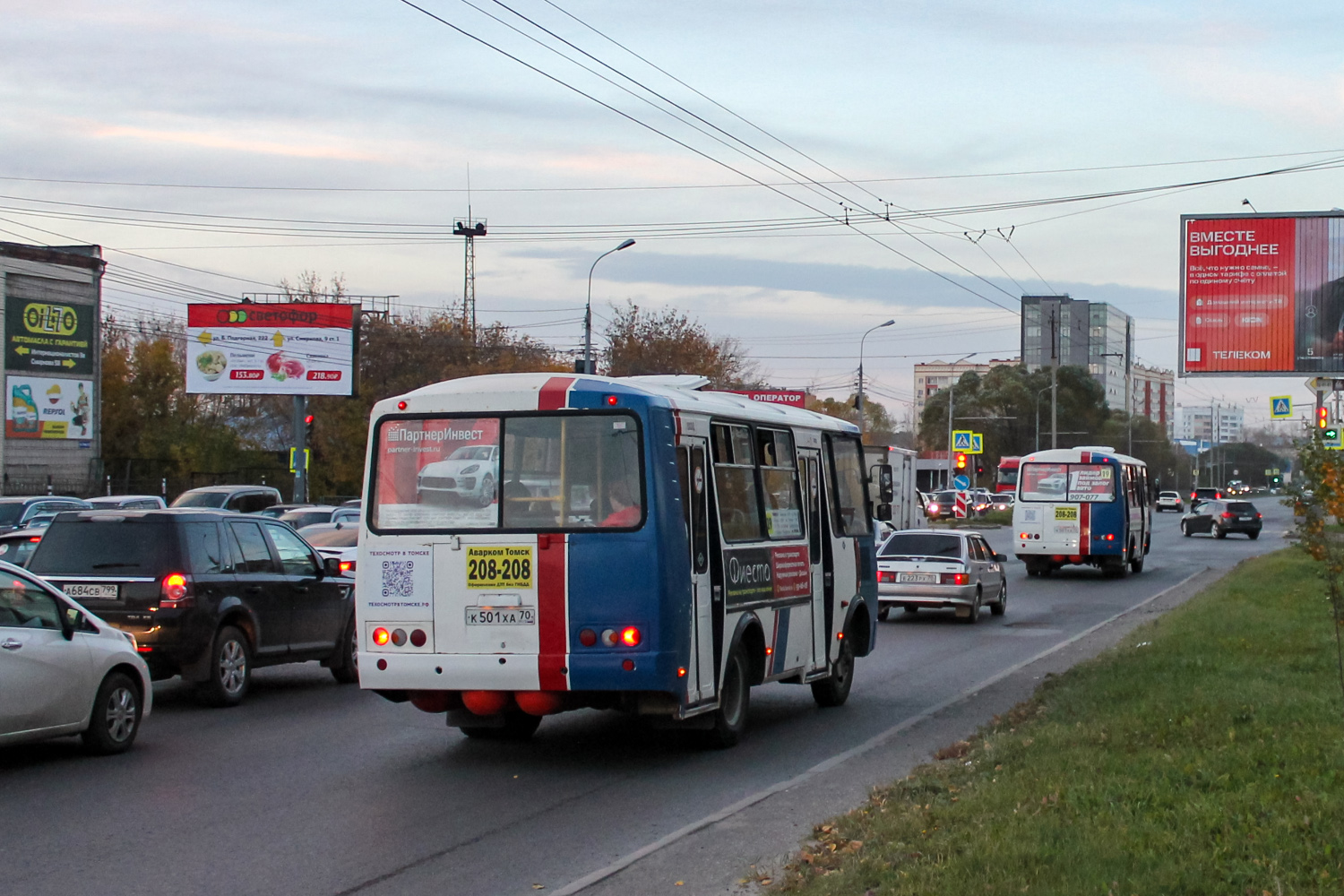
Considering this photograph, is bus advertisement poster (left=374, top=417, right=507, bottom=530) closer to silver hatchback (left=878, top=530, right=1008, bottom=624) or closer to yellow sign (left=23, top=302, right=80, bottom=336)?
silver hatchback (left=878, top=530, right=1008, bottom=624)

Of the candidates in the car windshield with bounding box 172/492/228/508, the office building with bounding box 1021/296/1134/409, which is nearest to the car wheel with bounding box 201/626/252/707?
the car windshield with bounding box 172/492/228/508

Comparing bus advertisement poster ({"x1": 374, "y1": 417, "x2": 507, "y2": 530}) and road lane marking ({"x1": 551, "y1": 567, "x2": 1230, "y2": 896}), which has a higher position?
bus advertisement poster ({"x1": 374, "y1": 417, "x2": 507, "y2": 530})

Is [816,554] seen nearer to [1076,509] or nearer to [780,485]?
[780,485]

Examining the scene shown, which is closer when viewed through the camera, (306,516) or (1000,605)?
(1000,605)

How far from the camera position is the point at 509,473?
9.94m

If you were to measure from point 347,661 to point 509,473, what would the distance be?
19.1 feet

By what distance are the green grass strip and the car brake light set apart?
255 inches

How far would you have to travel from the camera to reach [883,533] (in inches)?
1308

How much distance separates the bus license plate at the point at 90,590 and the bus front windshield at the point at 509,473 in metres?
3.56

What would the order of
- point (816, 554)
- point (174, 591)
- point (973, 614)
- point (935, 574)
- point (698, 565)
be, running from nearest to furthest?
point (698, 565) < point (174, 591) < point (816, 554) < point (935, 574) < point (973, 614)

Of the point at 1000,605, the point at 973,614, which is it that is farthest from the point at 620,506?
the point at 1000,605

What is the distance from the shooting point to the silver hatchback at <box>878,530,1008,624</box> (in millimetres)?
22750

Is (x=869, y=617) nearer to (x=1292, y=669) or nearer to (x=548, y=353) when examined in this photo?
(x=1292, y=669)

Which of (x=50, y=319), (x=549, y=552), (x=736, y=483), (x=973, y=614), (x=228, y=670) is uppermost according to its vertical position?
(x=50, y=319)
